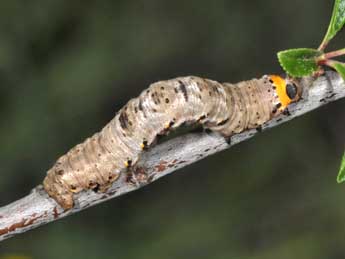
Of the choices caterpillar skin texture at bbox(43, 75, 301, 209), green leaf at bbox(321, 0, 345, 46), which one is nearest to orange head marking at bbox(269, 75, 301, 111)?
caterpillar skin texture at bbox(43, 75, 301, 209)

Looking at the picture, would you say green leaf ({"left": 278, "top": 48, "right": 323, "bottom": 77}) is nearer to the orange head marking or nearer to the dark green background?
the orange head marking

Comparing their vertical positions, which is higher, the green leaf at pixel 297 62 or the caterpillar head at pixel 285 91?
the green leaf at pixel 297 62

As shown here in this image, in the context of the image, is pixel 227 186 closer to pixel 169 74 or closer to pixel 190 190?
pixel 190 190

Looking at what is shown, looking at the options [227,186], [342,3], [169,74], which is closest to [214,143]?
[342,3]

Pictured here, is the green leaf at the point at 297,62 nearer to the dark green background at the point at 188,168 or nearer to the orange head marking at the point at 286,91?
the orange head marking at the point at 286,91

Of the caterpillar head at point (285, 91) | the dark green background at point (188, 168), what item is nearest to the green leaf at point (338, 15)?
the caterpillar head at point (285, 91)

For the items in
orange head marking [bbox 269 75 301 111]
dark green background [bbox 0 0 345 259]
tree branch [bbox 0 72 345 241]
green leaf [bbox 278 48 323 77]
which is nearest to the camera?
green leaf [bbox 278 48 323 77]

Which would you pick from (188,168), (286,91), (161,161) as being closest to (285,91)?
(286,91)

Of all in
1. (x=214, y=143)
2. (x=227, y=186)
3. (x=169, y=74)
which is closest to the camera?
(x=214, y=143)
